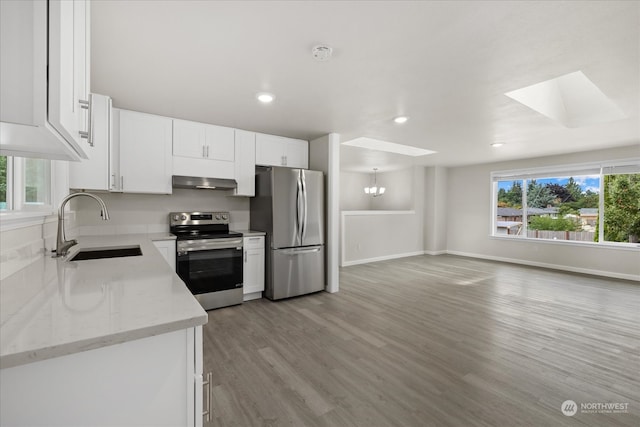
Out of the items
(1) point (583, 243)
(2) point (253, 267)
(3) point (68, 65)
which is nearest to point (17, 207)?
(3) point (68, 65)

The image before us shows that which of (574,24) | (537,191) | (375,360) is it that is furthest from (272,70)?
(537,191)

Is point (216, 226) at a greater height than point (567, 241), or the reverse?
point (216, 226)

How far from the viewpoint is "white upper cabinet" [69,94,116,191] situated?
2.64 meters

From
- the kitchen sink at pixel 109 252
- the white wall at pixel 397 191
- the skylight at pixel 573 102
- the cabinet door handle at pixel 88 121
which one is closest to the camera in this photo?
the cabinet door handle at pixel 88 121

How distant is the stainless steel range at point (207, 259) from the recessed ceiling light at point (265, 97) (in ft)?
5.47

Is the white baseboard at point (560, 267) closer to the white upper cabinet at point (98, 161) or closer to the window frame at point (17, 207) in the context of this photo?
the white upper cabinet at point (98, 161)

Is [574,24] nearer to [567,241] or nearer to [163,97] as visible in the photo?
[163,97]

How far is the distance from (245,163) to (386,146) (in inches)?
111

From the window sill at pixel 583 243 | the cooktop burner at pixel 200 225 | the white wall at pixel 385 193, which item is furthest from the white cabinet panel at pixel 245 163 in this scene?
the window sill at pixel 583 243

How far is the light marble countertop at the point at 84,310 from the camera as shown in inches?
26.4

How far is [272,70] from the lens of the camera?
2.29 metres

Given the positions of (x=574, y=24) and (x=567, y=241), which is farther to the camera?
(x=567, y=241)

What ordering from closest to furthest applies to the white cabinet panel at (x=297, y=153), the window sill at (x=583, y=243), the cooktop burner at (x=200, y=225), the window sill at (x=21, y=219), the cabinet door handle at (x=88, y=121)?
the cabinet door handle at (x=88, y=121), the window sill at (x=21, y=219), the cooktop burner at (x=200, y=225), the white cabinet panel at (x=297, y=153), the window sill at (x=583, y=243)

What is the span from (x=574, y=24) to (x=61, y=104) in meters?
2.50
